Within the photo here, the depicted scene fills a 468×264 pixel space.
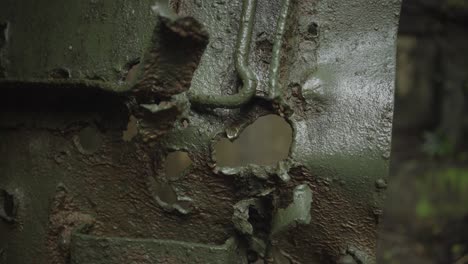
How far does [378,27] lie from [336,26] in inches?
2.6

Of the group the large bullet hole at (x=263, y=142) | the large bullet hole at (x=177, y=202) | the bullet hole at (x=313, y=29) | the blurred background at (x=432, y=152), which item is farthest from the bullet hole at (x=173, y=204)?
the large bullet hole at (x=263, y=142)

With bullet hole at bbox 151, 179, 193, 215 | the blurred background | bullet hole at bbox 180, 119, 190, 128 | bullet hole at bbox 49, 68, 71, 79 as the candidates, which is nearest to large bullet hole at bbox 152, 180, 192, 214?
bullet hole at bbox 151, 179, 193, 215

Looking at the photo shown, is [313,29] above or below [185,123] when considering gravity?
above

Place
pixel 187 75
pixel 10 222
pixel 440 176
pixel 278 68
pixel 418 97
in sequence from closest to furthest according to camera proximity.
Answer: pixel 187 75
pixel 278 68
pixel 10 222
pixel 440 176
pixel 418 97

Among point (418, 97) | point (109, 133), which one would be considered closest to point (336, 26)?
point (109, 133)

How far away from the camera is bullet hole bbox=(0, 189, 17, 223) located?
3.16ft

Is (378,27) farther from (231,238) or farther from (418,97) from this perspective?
(418,97)

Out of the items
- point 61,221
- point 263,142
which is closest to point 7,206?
point 61,221

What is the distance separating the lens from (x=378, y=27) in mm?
875

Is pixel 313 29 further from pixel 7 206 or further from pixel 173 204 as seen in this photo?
pixel 7 206

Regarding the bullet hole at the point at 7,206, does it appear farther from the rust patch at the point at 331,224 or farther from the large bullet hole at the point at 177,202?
the rust patch at the point at 331,224

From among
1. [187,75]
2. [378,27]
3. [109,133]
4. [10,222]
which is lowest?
[10,222]

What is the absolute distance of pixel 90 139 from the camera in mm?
979

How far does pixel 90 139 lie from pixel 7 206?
0.63ft
